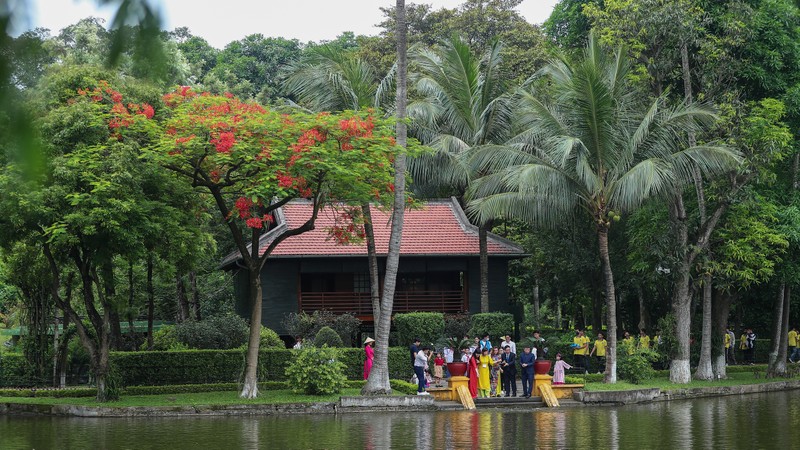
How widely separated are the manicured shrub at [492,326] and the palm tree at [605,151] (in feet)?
15.4

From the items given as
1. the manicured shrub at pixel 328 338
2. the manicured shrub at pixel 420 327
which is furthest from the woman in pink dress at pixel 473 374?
the manicured shrub at pixel 328 338

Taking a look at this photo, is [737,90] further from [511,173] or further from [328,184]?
[328,184]

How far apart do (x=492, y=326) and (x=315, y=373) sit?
8.60m

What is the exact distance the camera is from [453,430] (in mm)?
20188

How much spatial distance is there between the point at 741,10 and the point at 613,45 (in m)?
3.86

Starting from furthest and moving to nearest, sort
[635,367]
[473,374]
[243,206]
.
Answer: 1. [635,367]
2. [473,374]
3. [243,206]

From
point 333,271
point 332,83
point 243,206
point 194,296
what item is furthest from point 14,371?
point 332,83

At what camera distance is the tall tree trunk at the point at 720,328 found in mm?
32000

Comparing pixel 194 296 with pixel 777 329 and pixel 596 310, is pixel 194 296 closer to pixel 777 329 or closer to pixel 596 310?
pixel 596 310

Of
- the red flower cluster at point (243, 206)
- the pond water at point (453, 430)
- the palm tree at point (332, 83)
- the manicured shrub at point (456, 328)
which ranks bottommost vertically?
the pond water at point (453, 430)

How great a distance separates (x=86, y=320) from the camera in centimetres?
3834

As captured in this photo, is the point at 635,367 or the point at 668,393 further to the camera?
the point at 635,367

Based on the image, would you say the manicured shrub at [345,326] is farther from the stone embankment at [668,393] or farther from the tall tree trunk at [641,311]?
the tall tree trunk at [641,311]

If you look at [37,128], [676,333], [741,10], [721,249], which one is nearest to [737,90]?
[741,10]
